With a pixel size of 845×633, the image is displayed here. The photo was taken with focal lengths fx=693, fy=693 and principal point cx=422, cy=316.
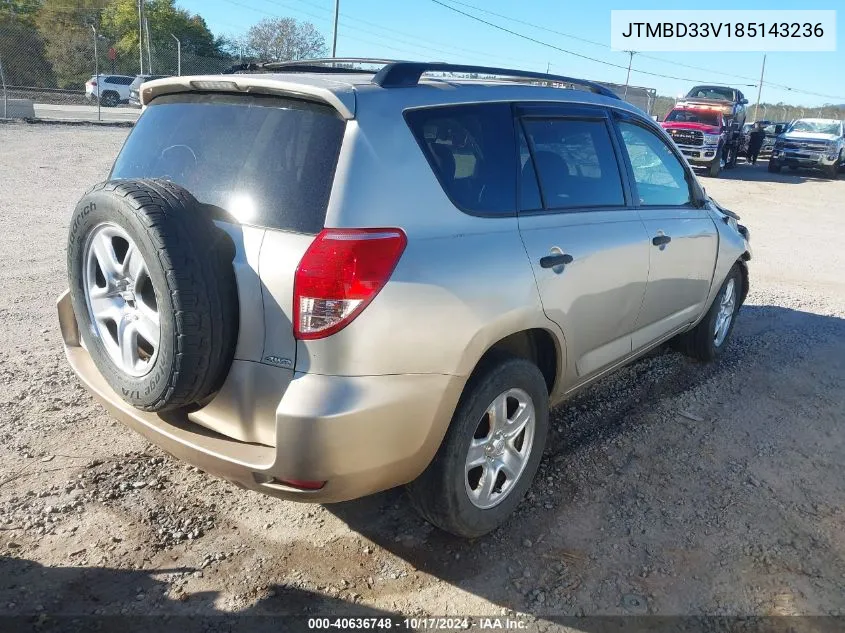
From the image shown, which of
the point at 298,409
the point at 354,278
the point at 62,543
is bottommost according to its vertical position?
the point at 62,543

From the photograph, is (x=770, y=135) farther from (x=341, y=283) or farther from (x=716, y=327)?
(x=341, y=283)

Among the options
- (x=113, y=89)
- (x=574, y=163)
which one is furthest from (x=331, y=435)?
(x=113, y=89)

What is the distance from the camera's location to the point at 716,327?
5.19 meters

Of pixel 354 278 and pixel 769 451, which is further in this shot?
pixel 769 451

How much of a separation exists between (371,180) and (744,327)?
4.90 meters

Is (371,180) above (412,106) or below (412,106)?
below

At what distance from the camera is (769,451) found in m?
3.90

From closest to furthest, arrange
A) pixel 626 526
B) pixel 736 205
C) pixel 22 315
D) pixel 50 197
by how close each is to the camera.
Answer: pixel 626 526 → pixel 22 315 → pixel 50 197 → pixel 736 205

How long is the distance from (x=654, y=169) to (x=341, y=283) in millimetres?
2643

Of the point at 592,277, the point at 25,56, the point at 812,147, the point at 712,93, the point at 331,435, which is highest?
the point at 25,56

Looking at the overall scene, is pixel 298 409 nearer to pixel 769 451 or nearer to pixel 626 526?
pixel 626 526

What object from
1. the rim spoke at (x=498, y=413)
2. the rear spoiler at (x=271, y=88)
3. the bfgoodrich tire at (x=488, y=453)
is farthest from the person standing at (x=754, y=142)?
the rear spoiler at (x=271, y=88)

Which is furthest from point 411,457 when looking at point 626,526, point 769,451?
point 769,451

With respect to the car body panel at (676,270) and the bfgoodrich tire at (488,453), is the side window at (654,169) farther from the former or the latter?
the bfgoodrich tire at (488,453)
